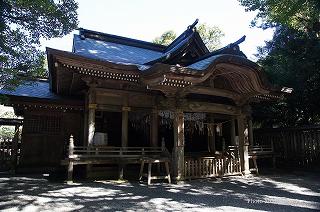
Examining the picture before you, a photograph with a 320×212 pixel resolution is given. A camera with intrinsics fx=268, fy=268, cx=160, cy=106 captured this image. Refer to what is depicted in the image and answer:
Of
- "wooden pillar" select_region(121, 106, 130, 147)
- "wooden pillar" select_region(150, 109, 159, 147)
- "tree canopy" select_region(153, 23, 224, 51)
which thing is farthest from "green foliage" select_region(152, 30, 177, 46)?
"wooden pillar" select_region(121, 106, 130, 147)

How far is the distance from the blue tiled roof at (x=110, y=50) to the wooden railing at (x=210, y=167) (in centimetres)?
501

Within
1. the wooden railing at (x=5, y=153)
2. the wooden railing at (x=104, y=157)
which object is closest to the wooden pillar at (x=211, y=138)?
the wooden railing at (x=104, y=157)

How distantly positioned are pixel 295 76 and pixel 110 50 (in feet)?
33.3

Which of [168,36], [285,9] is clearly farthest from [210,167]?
[168,36]

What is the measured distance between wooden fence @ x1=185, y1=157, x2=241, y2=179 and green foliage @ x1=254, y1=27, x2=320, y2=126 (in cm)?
664

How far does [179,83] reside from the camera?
9.14 meters

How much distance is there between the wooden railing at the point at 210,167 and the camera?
995 centimetres

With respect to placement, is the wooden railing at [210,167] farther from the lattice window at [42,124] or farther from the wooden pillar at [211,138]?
the lattice window at [42,124]

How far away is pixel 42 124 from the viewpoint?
12727 millimetres

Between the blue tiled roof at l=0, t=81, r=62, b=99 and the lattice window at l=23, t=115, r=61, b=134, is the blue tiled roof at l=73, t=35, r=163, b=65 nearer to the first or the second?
the blue tiled roof at l=0, t=81, r=62, b=99

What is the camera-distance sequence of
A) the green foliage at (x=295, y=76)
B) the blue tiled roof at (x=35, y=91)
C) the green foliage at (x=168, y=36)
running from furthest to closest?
the green foliage at (x=168, y=36)
the green foliage at (x=295, y=76)
the blue tiled roof at (x=35, y=91)

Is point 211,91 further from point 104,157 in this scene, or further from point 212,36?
point 212,36

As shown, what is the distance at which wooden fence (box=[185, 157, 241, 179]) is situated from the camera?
995cm

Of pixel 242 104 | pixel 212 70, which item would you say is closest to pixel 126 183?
pixel 212 70
